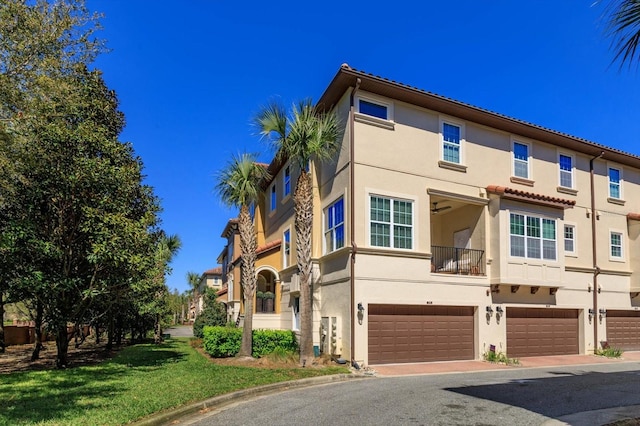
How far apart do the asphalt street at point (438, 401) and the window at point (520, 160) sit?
9.03m

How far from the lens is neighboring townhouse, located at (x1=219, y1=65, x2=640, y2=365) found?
16359 millimetres

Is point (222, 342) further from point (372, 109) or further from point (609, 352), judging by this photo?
point (609, 352)

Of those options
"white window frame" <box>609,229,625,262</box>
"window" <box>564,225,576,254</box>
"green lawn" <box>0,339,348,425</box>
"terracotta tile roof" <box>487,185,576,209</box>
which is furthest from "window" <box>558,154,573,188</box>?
"green lawn" <box>0,339,348,425</box>

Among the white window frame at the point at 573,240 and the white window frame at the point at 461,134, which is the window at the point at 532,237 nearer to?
the white window frame at the point at 573,240

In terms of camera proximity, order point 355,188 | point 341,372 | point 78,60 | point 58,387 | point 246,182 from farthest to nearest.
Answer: point 246,182 → point 355,188 → point 341,372 → point 78,60 → point 58,387

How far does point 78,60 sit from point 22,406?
9115mm

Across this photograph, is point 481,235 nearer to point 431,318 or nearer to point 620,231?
point 431,318

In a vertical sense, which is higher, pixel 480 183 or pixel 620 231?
pixel 480 183

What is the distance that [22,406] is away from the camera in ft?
29.8

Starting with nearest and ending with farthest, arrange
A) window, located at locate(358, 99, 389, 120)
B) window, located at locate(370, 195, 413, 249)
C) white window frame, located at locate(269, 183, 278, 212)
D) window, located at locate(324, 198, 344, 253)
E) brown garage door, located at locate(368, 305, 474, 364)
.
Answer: brown garage door, located at locate(368, 305, 474, 364) < window, located at locate(370, 195, 413, 249) < window, located at locate(358, 99, 389, 120) < window, located at locate(324, 198, 344, 253) < white window frame, located at locate(269, 183, 278, 212)

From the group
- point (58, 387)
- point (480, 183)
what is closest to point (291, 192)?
point (480, 183)

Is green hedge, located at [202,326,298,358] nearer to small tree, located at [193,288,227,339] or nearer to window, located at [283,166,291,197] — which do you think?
window, located at [283,166,291,197]

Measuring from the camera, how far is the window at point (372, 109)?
1691cm

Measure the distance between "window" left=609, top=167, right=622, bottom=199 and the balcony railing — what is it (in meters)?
9.61
